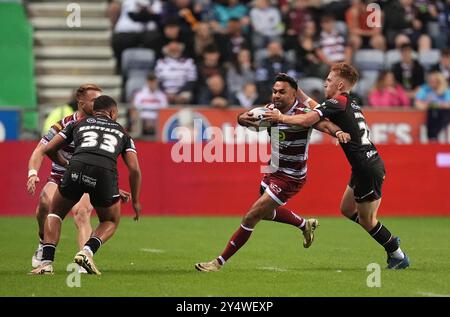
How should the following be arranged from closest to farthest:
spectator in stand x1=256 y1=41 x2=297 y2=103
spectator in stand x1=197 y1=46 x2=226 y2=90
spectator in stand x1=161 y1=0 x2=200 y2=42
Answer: spectator in stand x1=256 y1=41 x2=297 y2=103
spectator in stand x1=197 y1=46 x2=226 y2=90
spectator in stand x1=161 y1=0 x2=200 y2=42

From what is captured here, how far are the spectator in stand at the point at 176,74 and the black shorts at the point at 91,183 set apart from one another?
11197 millimetres

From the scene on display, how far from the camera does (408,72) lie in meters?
24.7

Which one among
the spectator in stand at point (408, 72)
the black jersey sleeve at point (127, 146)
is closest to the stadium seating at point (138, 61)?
the spectator in stand at point (408, 72)

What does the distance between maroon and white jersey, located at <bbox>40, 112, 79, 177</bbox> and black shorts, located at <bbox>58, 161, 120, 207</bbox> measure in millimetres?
892

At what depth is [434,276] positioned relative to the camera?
12367 millimetres

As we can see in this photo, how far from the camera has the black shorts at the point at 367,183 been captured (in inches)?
512

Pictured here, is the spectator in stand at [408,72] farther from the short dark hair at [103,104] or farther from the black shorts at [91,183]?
the black shorts at [91,183]

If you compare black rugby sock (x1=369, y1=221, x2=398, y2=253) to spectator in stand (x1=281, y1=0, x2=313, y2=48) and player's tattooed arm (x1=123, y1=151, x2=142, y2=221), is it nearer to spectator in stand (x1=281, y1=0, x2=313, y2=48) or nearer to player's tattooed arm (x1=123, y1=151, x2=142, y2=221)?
player's tattooed arm (x1=123, y1=151, x2=142, y2=221)

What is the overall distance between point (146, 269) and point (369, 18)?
532 inches

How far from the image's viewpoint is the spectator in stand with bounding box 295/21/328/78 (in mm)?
24156

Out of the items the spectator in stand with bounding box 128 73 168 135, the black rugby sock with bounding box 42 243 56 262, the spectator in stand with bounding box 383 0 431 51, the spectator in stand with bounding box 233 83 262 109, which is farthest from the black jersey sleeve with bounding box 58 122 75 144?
the spectator in stand with bounding box 383 0 431 51

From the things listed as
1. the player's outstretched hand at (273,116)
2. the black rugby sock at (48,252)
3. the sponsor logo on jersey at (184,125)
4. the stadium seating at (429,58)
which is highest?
the player's outstretched hand at (273,116)

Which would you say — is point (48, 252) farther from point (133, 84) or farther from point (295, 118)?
point (133, 84)

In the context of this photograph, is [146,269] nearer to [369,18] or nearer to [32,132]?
[32,132]
